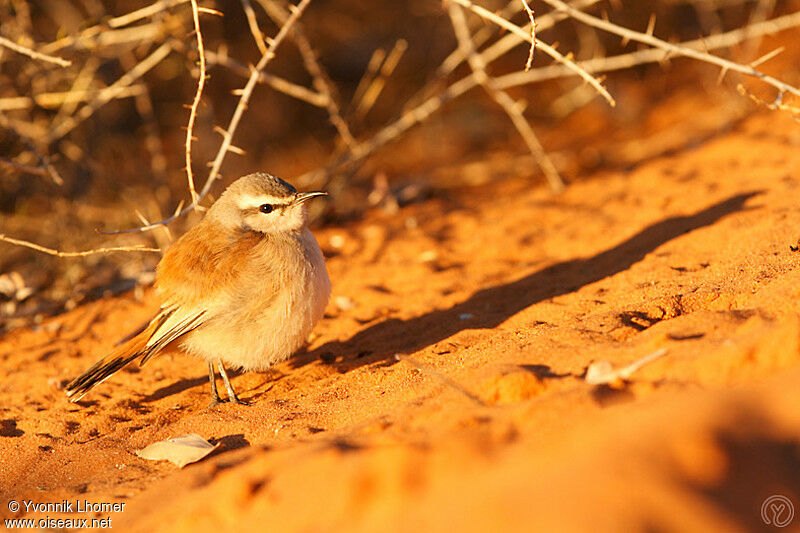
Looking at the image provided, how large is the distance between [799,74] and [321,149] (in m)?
7.23

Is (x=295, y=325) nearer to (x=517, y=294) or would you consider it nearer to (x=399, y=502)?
(x=517, y=294)

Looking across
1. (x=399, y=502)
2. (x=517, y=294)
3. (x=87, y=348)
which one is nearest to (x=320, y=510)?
(x=399, y=502)

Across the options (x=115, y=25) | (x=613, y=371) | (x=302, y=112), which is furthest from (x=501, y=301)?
(x=302, y=112)

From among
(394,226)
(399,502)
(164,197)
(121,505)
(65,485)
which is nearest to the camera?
(399,502)

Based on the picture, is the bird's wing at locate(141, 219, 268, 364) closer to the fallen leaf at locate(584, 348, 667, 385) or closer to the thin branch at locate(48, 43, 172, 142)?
the fallen leaf at locate(584, 348, 667, 385)

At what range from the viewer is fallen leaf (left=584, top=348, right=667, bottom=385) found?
126 inches

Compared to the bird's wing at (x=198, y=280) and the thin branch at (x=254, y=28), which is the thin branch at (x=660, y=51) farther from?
the bird's wing at (x=198, y=280)

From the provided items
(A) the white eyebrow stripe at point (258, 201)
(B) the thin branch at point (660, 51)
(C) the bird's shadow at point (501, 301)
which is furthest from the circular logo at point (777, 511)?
(B) the thin branch at point (660, 51)

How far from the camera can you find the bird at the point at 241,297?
4.76m

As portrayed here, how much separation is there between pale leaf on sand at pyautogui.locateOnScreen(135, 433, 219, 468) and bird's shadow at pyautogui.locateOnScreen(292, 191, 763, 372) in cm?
135

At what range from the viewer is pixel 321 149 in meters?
12.1

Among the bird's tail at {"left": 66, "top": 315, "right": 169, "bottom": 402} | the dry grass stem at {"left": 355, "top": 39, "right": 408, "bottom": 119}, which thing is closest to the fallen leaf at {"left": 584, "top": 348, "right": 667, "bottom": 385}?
the bird's tail at {"left": 66, "top": 315, "right": 169, "bottom": 402}

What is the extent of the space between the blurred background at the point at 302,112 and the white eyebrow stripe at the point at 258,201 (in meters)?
0.81

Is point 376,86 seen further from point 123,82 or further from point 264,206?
point 264,206
